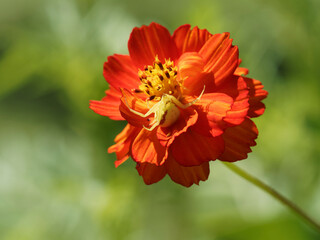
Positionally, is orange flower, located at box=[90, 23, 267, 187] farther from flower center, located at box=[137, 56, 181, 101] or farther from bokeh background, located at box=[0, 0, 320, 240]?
bokeh background, located at box=[0, 0, 320, 240]

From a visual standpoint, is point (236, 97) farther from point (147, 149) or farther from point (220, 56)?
point (147, 149)

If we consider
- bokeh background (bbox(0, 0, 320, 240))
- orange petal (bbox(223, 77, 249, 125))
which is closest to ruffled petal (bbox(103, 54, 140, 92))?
orange petal (bbox(223, 77, 249, 125))

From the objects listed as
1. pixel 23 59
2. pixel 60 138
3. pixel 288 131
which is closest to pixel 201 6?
pixel 288 131

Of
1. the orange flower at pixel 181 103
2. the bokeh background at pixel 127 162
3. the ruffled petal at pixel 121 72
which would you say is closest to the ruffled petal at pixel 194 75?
the orange flower at pixel 181 103

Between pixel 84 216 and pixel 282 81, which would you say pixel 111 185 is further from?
pixel 282 81

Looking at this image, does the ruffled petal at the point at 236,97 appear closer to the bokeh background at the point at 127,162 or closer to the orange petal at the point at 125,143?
the orange petal at the point at 125,143

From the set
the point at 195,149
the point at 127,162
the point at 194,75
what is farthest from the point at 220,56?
the point at 127,162
